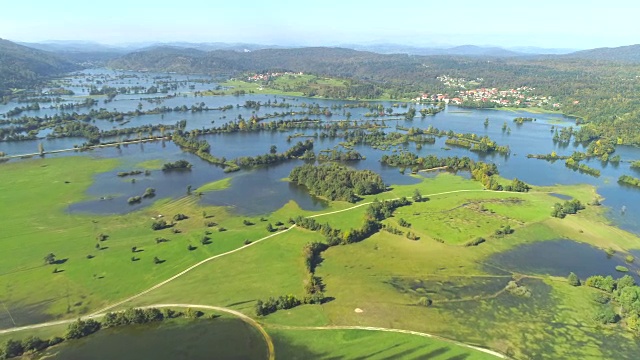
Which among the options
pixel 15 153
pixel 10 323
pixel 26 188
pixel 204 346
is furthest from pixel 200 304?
pixel 15 153

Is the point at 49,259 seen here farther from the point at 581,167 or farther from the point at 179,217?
the point at 581,167

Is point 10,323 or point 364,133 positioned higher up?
point 364,133

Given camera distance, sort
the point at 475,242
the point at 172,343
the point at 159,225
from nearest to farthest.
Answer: the point at 172,343 → the point at 475,242 → the point at 159,225

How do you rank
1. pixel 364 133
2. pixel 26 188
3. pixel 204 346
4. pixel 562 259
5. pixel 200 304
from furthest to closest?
pixel 364 133, pixel 26 188, pixel 562 259, pixel 200 304, pixel 204 346

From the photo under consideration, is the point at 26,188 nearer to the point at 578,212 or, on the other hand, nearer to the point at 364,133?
the point at 364,133

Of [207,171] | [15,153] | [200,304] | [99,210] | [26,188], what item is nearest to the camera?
[200,304]

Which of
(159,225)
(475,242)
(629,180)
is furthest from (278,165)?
(629,180)

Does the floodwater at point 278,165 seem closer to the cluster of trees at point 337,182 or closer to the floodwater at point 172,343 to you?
the cluster of trees at point 337,182
